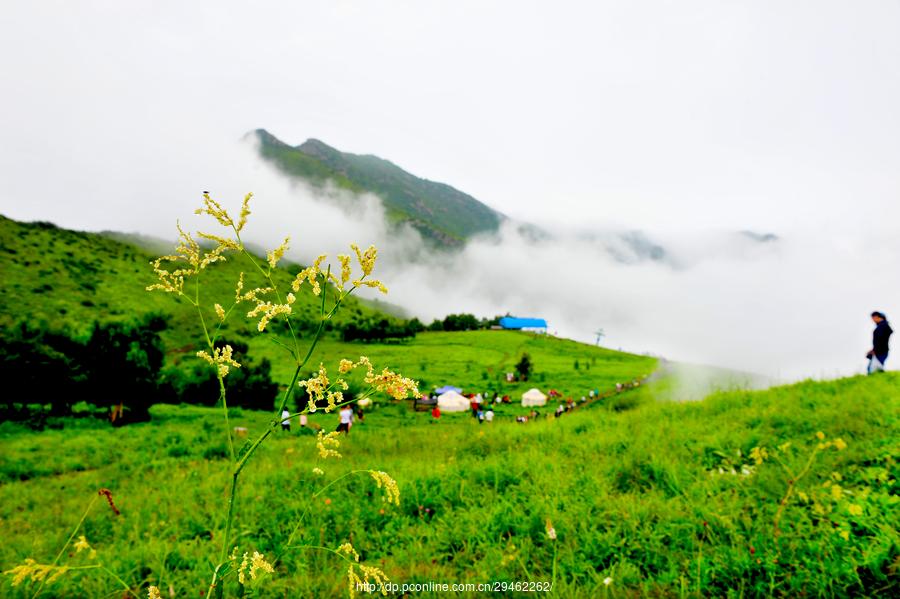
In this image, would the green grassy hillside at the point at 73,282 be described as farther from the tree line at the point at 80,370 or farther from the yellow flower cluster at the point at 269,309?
the yellow flower cluster at the point at 269,309

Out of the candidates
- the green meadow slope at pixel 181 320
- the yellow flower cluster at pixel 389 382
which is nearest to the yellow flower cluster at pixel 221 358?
the yellow flower cluster at pixel 389 382

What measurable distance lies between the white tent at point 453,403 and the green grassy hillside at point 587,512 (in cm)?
4885

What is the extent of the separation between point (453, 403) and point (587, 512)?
54.8 metres

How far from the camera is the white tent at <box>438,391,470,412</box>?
58.7 meters

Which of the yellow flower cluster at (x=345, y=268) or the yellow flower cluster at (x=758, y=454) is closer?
the yellow flower cluster at (x=345, y=268)

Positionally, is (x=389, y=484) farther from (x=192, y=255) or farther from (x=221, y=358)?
(x=192, y=255)

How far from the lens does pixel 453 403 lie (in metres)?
59.1

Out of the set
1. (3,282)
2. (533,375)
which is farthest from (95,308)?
(533,375)

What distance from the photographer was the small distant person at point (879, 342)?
40.2 feet

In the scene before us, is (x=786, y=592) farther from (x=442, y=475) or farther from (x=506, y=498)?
(x=442, y=475)

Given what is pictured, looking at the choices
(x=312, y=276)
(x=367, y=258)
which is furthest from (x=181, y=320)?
(x=367, y=258)

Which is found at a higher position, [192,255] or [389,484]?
[192,255]

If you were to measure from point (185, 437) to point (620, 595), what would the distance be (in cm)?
2164

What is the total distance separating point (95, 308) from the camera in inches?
4094
